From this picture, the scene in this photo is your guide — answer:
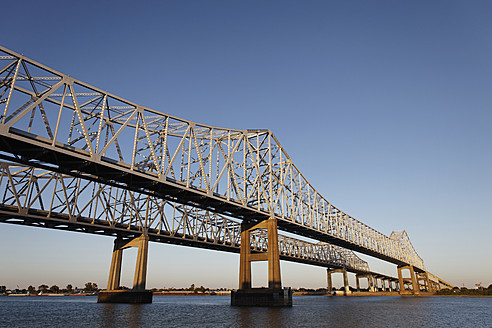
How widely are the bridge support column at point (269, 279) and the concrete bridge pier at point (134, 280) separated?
2222 centimetres

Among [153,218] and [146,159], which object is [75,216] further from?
[146,159]

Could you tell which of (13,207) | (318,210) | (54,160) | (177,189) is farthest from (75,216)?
(318,210)

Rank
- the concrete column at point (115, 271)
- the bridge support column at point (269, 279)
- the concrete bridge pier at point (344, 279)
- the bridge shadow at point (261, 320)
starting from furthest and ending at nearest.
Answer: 1. the concrete bridge pier at point (344, 279)
2. the concrete column at point (115, 271)
3. the bridge support column at point (269, 279)
4. the bridge shadow at point (261, 320)

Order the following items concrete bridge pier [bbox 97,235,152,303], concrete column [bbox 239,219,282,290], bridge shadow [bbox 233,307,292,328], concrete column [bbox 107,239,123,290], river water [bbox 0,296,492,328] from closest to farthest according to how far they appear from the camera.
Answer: bridge shadow [bbox 233,307,292,328] < river water [bbox 0,296,492,328] < concrete column [bbox 239,219,282,290] < concrete bridge pier [bbox 97,235,152,303] < concrete column [bbox 107,239,123,290]

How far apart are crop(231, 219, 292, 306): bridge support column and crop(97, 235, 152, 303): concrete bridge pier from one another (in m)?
22.2

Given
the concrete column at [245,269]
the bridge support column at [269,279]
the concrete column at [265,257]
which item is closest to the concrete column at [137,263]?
the bridge support column at [269,279]

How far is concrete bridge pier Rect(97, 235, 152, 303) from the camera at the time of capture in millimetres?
70500

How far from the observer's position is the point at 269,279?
53188 mm

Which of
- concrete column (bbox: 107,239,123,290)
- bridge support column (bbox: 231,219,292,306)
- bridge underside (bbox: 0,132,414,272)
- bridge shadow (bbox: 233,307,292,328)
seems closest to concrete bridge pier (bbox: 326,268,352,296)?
concrete column (bbox: 107,239,123,290)

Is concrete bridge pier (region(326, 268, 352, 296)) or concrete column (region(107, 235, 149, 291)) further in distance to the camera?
concrete bridge pier (region(326, 268, 352, 296))

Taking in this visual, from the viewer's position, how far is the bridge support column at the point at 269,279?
173ft

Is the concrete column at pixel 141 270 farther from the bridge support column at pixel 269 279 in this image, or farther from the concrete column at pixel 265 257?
the concrete column at pixel 265 257

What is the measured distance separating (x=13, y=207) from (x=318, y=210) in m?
56.3

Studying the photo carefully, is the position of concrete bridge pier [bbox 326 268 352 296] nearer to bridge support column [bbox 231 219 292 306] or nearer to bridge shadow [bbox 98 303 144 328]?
bridge support column [bbox 231 219 292 306]
